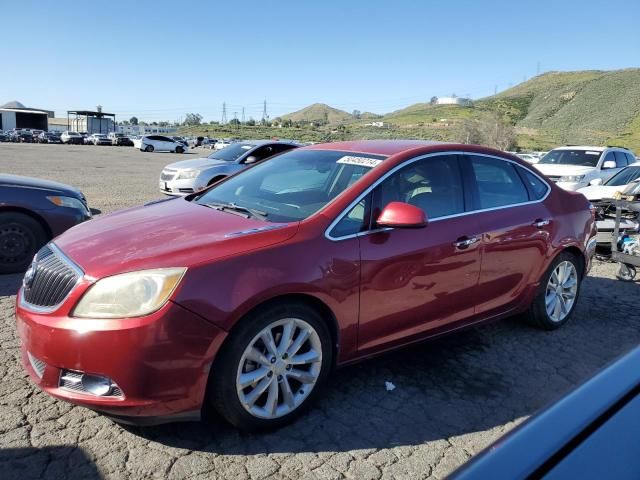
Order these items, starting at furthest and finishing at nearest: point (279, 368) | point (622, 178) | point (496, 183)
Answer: point (622, 178) → point (496, 183) → point (279, 368)

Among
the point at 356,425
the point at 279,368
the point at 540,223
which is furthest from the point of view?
the point at 540,223

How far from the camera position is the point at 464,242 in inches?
145

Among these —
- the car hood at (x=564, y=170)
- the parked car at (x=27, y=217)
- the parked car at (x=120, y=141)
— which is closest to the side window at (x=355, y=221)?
the parked car at (x=27, y=217)

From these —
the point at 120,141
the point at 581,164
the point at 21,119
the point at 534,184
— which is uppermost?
the point at 21,119

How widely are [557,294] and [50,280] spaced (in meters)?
4.11

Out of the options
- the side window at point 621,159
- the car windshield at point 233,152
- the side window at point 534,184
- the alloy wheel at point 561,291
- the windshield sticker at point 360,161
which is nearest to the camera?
the windshield sticker at point 360,161

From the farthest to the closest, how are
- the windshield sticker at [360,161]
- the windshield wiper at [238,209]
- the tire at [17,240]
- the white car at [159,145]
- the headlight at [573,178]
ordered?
the white car at [159,145] → the headlight at [573,178] → the tire at [17,240] → the windshield sticker at [360,161] → the windshield wiper at [238,209]

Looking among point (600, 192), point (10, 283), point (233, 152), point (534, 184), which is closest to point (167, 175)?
point (233, 152)

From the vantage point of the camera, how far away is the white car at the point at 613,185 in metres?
9.27

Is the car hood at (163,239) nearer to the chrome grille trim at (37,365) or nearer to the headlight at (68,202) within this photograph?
the chrome grille trim at (37,365)

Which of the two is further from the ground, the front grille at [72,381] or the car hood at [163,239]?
the car hood at [163,239]

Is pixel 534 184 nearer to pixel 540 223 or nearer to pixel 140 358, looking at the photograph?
pixel 540 223

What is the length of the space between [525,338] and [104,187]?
42.3 feet

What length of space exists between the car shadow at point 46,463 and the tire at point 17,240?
12.0 feet
